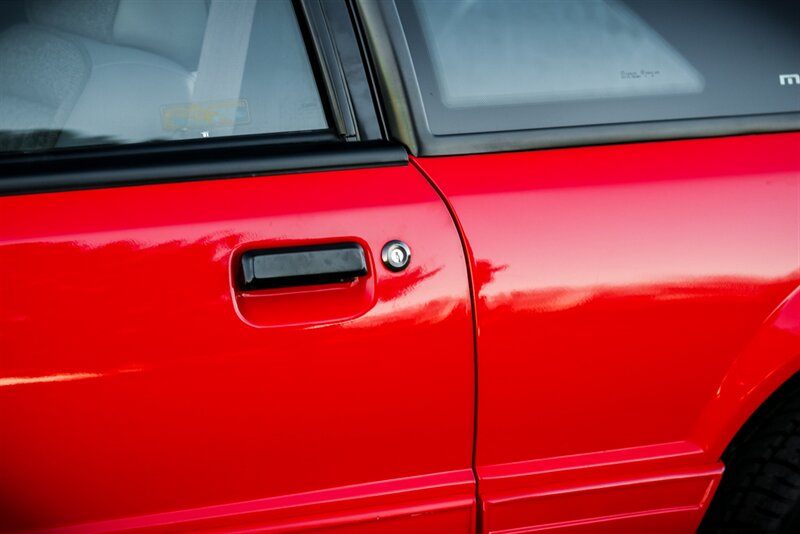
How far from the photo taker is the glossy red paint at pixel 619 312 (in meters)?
1.29

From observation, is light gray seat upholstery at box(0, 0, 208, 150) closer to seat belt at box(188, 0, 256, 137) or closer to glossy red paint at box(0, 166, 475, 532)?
seat belt at box(188, 0, 256, 137)

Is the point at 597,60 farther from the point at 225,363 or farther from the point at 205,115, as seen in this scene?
the point at 225,363

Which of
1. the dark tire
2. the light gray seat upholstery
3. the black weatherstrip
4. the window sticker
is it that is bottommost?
the dark tire

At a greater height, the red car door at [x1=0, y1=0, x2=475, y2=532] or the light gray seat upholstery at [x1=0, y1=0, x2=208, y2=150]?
the light gray seat upholstery at [x1=0, y1=0, x2=208, y2=150]

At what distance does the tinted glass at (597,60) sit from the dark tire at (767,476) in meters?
0.57

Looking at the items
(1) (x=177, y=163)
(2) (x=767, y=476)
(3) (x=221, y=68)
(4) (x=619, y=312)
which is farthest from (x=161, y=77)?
(2) (x=767, y=476)

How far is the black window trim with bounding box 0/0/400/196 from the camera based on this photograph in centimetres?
121

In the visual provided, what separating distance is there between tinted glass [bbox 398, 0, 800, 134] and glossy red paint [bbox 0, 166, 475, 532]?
210 mm

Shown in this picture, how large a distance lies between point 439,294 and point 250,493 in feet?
1.37

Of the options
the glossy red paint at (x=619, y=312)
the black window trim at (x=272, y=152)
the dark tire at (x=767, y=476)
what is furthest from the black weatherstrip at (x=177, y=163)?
the dark tire at (x=767, y=476)

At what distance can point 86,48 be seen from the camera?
142cm

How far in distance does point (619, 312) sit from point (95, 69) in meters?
0.96

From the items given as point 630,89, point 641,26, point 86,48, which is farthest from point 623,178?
point 86,48

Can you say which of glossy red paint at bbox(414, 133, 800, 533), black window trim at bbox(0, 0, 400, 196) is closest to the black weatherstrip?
black window trim at bbox(0, 0, 400, 196)
